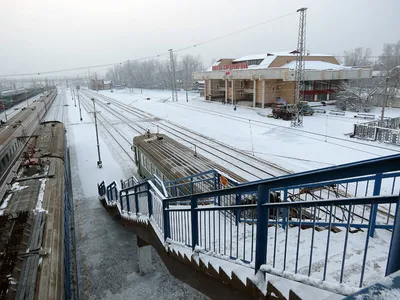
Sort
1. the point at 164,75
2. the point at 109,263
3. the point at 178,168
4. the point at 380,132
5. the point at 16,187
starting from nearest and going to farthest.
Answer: the point at 16,187
the point at 109,263
the point at 178,168
the point at 380,132
the point at 164,75

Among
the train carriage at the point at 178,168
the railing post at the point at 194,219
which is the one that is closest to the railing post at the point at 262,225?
the railing post at the point at 194,219

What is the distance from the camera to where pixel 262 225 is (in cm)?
326

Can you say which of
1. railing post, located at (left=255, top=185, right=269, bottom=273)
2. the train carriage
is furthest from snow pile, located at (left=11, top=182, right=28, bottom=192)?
railing post, located at (left=255, top=185, right=269, bottom=273)

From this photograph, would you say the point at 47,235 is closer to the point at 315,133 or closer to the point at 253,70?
the point at 315,133

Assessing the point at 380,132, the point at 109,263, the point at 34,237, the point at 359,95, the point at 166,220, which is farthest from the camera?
the point at 359,95

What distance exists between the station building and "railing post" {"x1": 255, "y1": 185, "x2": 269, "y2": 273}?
134 ft

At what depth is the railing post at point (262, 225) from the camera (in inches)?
123

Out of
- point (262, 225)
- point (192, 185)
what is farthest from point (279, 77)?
point (262, 225)

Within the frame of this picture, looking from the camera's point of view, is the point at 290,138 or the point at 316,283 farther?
the point at 290,138

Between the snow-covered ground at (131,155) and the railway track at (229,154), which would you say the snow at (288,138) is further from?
the railway track at (229,154)

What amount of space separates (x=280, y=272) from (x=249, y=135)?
26.7 m

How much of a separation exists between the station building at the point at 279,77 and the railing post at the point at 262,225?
40.9m

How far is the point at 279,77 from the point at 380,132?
2150cm

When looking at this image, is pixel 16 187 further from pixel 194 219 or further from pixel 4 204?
pixel 194 219
